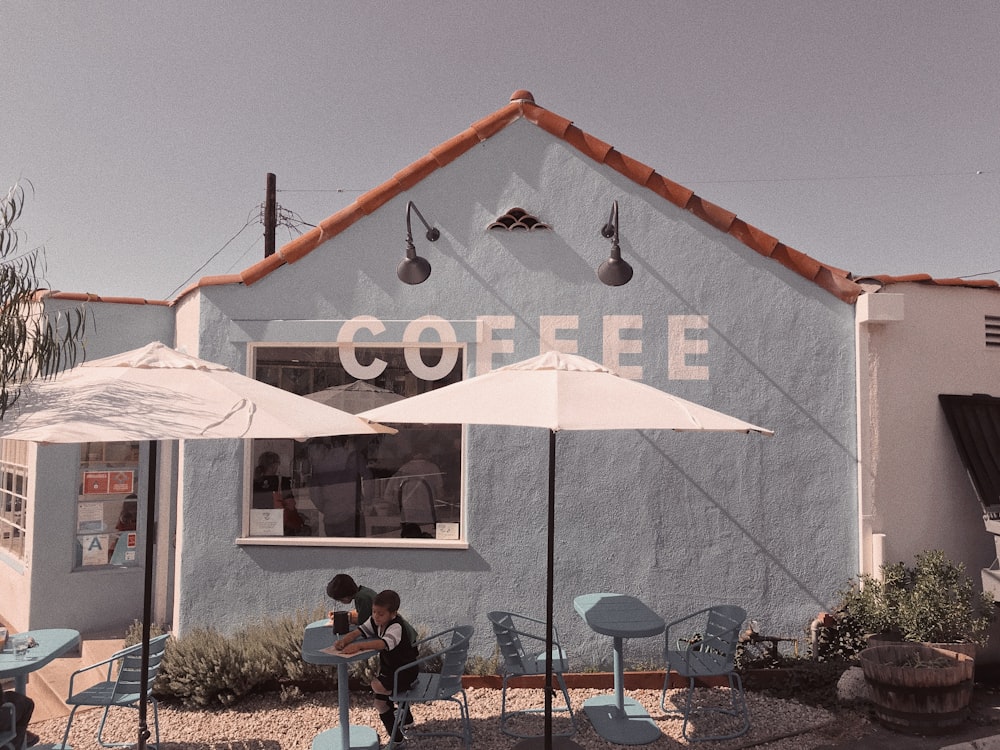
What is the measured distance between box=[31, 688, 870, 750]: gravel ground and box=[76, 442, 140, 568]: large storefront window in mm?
2532

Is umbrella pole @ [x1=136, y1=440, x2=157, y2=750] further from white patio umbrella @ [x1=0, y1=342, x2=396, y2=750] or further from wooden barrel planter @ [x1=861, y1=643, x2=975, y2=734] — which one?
wooden barrel planter @ [x1=861, y1=643, x2=975, y2=734]

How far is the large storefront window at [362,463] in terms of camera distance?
6824 millimetres

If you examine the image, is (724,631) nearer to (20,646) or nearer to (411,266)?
(411,266)

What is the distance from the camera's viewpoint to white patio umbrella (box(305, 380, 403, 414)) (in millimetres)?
6895

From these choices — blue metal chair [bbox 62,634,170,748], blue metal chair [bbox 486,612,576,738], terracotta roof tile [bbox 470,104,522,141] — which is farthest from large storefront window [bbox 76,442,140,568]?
terracotta roof tile [bbox 470,104,522,141]

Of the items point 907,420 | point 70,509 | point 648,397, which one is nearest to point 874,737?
point 907,420

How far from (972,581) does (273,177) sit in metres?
15.2

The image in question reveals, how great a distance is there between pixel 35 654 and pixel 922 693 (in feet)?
20.5

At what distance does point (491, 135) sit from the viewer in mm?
6910

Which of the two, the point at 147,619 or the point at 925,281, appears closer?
the point at 147,619

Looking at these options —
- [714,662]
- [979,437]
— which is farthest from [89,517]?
[979,437]

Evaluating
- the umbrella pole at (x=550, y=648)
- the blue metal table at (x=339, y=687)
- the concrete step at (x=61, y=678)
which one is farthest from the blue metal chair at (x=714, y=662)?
the concrete step at (x=61, y=678)

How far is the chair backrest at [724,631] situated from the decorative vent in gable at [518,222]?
365cm

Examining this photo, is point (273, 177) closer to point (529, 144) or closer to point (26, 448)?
point (26, 448)
